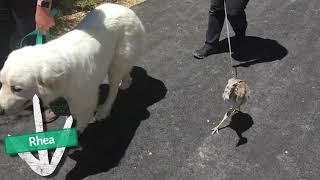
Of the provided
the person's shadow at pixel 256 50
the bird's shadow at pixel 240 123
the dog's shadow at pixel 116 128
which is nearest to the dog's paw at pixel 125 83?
the dog's shadow at pixel 116 128

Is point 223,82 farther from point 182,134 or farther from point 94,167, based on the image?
point 94,167

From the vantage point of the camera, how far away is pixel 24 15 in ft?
16.9

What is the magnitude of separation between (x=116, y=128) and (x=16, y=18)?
1812 mm

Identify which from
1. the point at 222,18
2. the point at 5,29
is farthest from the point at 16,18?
the point at 222,18

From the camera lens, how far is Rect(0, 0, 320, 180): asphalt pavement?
4.39 metres

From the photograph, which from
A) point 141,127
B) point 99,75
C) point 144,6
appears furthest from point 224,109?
point 144,6

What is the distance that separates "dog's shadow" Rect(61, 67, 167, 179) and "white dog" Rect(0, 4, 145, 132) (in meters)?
0.16

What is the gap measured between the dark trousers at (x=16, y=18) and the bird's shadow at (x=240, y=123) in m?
2.61

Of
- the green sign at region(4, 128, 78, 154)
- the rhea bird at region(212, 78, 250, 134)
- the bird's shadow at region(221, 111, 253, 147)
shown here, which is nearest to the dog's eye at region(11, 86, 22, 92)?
the green sign at region(4, 128, 78, 154)

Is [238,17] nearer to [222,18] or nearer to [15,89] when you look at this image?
[222,18]

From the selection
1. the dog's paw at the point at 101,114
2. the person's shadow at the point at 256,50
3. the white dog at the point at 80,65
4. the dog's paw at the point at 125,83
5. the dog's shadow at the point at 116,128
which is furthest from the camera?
the person's shadow at the point at 256,50

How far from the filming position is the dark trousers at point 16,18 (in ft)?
16.7

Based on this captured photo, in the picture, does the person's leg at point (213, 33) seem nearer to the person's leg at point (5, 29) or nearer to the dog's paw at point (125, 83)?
the dog's paw at point (125, 83)

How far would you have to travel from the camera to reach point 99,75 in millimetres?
4500
